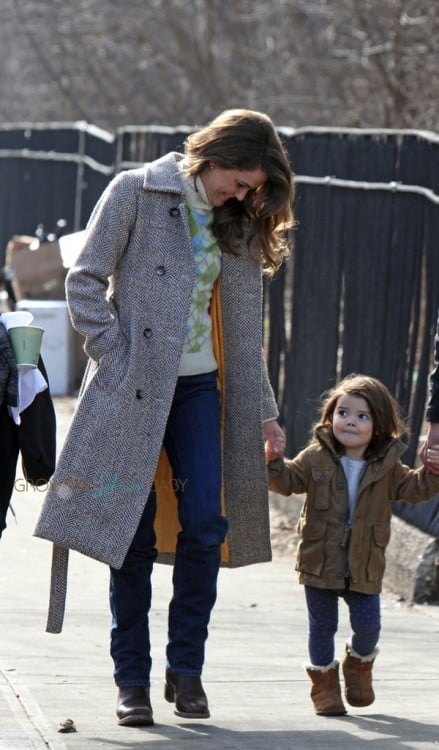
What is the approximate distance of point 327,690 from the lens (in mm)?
4871

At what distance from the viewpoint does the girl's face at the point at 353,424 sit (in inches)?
191

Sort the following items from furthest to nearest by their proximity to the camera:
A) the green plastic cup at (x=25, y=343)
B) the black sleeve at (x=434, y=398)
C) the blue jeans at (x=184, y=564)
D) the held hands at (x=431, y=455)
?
the black sleeve at (x=434, y=398) → the held hands at (x=431, y=455) → the blue jeans at (x=184, y=564) → the green plastic cup at (x=25, y=343)

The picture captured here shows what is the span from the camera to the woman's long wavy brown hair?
177 inches

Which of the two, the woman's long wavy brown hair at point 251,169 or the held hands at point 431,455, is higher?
the woman's long wavy brown hair at point 251,169

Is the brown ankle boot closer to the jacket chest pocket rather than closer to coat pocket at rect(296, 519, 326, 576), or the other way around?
coat pocket at rect(296, 519, 326, 576)

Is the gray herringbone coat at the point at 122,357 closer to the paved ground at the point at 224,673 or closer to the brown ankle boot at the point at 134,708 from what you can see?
the brown ankle boot at the point at 134,708

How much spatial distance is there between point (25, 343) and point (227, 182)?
2.36 ft

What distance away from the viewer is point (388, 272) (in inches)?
292

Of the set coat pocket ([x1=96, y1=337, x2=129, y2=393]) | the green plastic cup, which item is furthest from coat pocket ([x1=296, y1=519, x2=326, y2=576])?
the green plastic cup

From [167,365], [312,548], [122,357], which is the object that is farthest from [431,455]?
[122,357]

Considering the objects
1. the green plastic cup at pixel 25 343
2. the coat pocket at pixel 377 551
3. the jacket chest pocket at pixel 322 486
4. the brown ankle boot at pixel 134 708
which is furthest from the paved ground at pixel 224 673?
the green plastic cup at pixel 25 343

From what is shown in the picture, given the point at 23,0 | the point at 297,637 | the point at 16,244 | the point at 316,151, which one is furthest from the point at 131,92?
the point at 297,637

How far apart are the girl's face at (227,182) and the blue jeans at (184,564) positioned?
0.53m

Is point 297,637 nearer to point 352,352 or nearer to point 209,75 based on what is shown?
point 352,352
